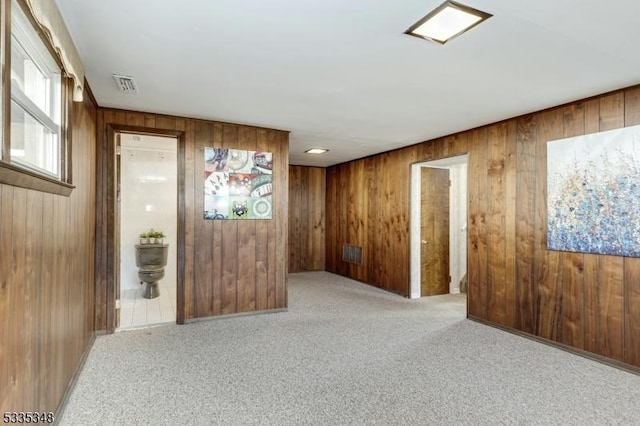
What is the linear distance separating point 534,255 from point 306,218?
482 cm

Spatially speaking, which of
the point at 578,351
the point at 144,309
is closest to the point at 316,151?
the point at 144,309

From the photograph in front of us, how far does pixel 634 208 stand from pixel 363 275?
4308 millimetres

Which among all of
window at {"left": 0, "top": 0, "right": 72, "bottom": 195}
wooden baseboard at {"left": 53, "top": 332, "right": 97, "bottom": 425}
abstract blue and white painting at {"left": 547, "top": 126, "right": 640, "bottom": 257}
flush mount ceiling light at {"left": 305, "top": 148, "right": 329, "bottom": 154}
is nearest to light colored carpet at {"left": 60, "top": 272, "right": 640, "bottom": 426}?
wooden baseboard at {"left": 53, "top": 332, "right": 97, "bottom": 425}

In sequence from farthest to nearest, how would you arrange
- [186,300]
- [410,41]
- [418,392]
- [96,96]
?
[186,300]
[96,96]
[418,392]
[410,41]

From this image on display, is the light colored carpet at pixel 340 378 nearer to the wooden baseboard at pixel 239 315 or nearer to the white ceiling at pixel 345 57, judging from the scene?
the wooden baseboard at pixel 239 315

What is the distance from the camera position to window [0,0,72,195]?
141cm

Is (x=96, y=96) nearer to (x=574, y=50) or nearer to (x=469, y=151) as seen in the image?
(x=574, y=50)

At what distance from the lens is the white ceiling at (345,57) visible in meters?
1.87

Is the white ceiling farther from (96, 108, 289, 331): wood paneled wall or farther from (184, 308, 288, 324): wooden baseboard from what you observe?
(184, 308, 288, 324): wooden baseboard

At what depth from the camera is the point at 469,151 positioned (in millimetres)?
4449

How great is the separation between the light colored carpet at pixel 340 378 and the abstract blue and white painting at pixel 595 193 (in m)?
1.08

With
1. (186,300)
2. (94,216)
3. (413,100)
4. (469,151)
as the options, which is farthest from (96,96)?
(469,151)

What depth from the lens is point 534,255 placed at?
143 inches

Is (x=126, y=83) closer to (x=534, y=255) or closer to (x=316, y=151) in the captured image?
(x=316, y=151)
